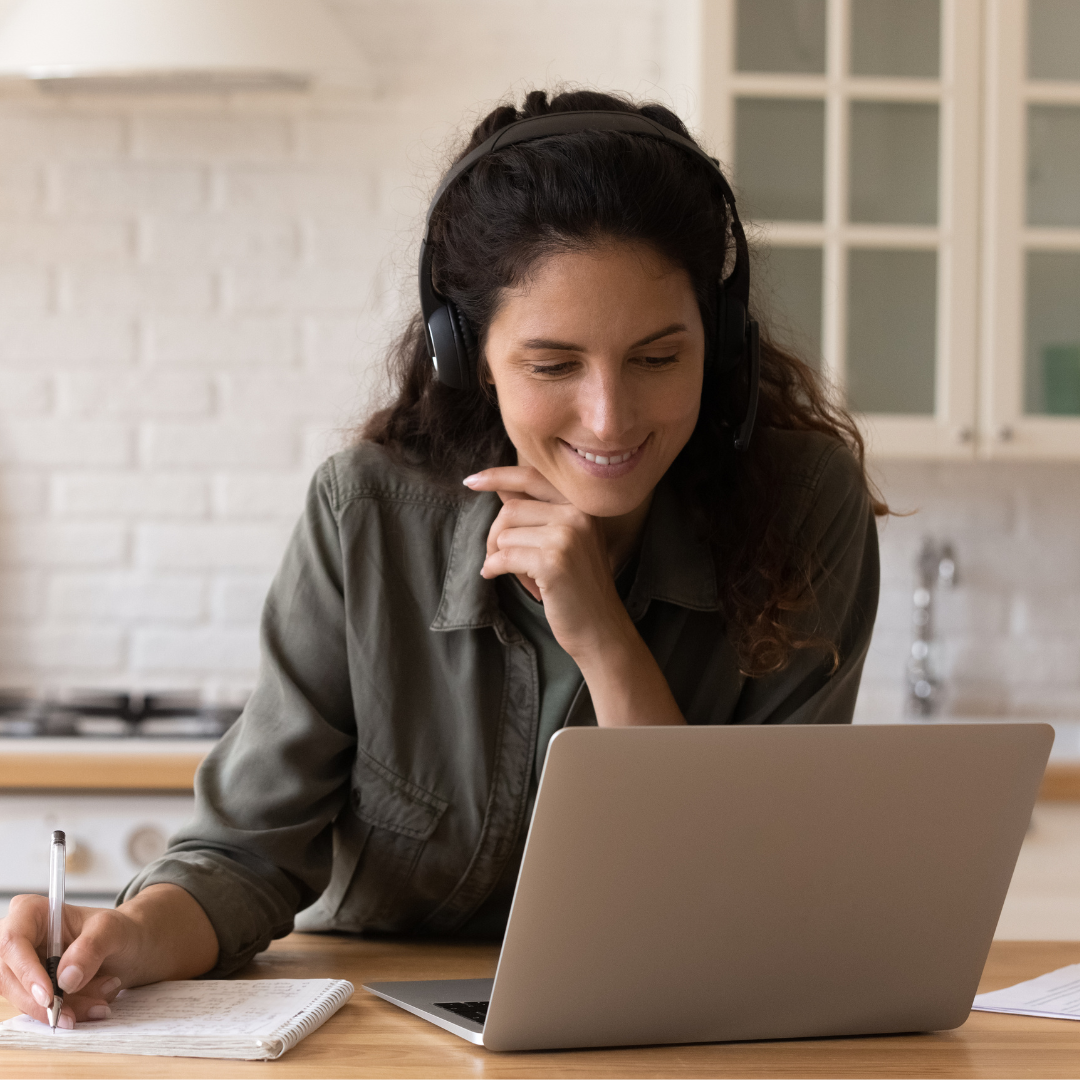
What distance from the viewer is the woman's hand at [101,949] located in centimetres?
83

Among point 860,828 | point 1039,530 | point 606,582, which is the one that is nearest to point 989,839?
point 860,828

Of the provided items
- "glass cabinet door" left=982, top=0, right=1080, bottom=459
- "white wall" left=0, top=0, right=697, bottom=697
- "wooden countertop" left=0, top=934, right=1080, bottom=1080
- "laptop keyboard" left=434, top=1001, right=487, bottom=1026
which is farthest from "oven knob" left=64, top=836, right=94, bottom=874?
"glass cabinet door" left=982, top=0, right=1080, bottom=459

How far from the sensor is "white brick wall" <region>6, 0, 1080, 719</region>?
8.39 feet

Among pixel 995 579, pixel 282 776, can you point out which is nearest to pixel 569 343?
pixel 282 776

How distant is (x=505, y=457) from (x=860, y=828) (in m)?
0.61

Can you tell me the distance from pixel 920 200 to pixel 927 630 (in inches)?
31.1

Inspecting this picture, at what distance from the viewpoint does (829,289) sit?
2307mm

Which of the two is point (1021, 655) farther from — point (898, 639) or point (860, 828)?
point (860, 828)

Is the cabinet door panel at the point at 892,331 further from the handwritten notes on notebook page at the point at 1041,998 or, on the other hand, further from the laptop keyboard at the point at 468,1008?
the laptop keyboard at the point at 468,1008

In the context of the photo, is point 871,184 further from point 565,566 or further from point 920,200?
point 565,566

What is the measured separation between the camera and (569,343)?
3.44 ft

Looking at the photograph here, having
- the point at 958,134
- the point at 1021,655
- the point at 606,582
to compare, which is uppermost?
the point at 958,134

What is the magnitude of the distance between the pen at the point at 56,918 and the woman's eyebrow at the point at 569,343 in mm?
503

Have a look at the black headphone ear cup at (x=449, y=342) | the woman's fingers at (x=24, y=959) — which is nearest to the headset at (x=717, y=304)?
the black headphone ear cup at (x=449, y=342)
